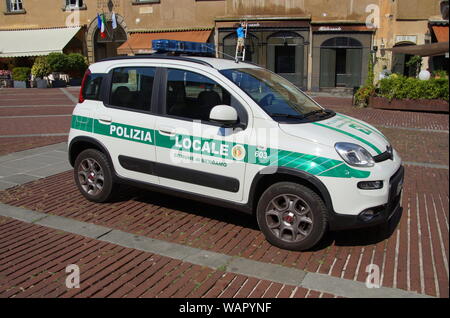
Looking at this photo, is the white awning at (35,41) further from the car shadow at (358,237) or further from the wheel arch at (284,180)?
the car shadow at (358,237)

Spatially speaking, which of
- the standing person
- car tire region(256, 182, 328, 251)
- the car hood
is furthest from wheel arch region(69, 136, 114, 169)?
the standing person

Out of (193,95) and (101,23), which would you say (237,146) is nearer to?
(193,95)

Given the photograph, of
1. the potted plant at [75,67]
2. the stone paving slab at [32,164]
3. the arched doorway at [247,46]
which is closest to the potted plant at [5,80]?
the potted plant at [75,67]

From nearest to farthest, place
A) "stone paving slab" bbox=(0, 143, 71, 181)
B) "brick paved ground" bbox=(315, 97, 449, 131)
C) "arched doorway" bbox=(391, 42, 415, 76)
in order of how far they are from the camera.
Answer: "stone paving slab" bbox=(0, 143, 71, 181) < "brick paved ground" bbox=(315, 97, 449, 131) < "arched doorway" bbox=(391, 42, 415, 76)

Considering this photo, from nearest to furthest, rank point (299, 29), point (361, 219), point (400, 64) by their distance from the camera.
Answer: point (361, 219) → point (400, 64) → point (299, 29)

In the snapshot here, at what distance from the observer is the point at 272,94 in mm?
4848

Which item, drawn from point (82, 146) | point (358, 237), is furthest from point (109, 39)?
point (358, 237)

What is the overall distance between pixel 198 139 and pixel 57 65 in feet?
85.7

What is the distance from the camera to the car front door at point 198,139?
450 centimetres

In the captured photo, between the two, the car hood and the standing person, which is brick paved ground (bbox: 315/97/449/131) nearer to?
the car hood

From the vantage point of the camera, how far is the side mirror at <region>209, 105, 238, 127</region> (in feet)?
14.3

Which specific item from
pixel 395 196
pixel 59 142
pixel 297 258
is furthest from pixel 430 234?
pixel 59 142

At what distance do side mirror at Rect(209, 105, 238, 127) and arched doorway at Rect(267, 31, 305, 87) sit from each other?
22.7m

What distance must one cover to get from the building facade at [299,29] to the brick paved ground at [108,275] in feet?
65.9
